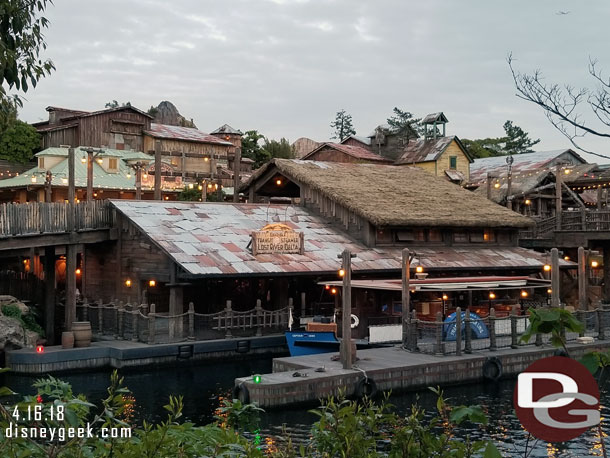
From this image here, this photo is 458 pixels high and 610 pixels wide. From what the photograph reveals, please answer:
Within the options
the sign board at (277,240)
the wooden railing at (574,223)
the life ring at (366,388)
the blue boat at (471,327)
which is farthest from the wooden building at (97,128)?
the life ring at (366,388)

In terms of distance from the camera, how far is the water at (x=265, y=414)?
1909 centimetres

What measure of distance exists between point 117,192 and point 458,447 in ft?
161

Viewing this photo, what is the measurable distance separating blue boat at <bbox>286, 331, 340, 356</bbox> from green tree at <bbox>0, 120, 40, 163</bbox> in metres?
41.4

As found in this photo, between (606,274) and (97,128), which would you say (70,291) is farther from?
(97,128)

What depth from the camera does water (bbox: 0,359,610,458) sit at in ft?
62.6

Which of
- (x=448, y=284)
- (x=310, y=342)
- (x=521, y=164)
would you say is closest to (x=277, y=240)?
(x=310, y=342)

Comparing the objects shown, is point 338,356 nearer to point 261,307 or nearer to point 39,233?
point 261,307

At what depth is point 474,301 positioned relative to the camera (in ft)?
109

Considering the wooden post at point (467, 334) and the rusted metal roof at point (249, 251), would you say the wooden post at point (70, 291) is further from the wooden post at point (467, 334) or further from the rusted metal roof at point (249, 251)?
the wooden post at point (467, 334)

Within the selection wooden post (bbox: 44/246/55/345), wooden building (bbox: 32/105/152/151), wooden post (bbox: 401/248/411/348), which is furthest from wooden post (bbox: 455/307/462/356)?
wooden building (bbox: 32/105/152/151)

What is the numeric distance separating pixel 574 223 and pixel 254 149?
43.6m

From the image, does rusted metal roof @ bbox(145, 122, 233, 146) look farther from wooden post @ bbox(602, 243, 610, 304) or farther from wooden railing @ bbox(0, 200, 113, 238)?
wooden post @ bbox(602, 243, 610, 304)

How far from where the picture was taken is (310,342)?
27.9m

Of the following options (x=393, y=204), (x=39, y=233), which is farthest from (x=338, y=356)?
(x=393, y=204)
